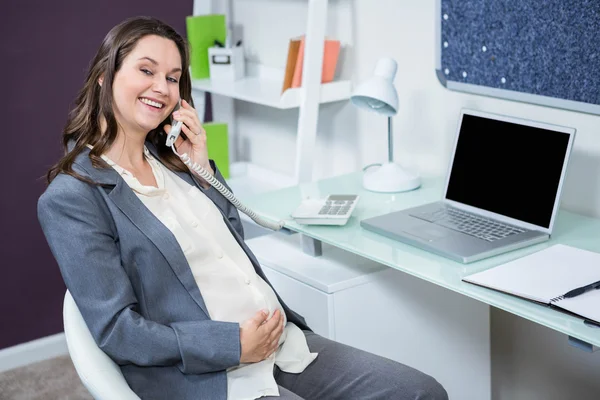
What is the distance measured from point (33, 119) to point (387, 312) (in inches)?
61.1

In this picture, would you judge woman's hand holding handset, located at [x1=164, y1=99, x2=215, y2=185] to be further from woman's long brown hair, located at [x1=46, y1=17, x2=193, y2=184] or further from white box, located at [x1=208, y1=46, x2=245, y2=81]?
white box, located at [x1=208, y1=46, x2=245, y2=81]

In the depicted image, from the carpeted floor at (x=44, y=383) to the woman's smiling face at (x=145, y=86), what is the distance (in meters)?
1.38

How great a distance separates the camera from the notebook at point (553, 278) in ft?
4.83

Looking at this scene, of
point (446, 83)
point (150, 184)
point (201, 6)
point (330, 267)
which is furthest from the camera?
point (201, 6)

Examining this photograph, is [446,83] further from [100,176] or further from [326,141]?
[100,176]

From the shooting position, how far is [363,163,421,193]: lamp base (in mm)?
2258

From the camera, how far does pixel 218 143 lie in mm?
2998

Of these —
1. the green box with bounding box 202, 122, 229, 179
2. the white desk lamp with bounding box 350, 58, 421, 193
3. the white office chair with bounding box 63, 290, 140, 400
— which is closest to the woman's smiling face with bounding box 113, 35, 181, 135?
the white office chair with bounding box 63, 290, 140, 400

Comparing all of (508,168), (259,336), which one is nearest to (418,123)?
(508,168)

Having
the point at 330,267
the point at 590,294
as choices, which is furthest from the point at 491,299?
the point at 330,267

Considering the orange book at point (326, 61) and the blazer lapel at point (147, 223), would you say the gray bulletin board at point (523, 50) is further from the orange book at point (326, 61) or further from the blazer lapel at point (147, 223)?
the blazer lapel at point (147, 223)

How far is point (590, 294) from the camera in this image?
4.95ft

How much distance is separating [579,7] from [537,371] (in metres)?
1.00

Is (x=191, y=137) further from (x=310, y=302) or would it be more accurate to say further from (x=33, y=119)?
(x=33, y=119)
